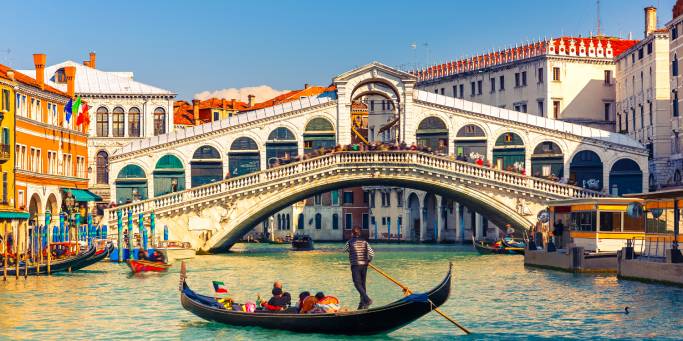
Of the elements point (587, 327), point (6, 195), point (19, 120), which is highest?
point (19, 120)

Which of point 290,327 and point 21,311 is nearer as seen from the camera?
point 290,327

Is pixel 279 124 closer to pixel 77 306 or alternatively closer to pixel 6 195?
pixel 6 195

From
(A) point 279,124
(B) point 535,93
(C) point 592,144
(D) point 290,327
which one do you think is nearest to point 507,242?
(C) point 592,144

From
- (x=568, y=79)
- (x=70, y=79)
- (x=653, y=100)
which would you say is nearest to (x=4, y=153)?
(x=70, y=79)

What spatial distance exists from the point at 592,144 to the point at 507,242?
491cm

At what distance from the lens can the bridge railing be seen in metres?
43.8

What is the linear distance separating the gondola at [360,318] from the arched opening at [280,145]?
26636 millimetres

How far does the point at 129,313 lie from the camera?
24359mm

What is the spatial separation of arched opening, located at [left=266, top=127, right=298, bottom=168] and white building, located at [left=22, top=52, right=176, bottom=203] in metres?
9.63

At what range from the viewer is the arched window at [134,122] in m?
55.6

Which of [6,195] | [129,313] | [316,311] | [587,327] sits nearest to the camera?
[316,311]

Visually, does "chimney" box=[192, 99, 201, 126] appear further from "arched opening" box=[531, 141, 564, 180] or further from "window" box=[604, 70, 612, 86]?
"arched opening" box=[531, 141, 564, 180]

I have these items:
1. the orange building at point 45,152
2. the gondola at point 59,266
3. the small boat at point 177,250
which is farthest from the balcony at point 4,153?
the small boat at point 177,250

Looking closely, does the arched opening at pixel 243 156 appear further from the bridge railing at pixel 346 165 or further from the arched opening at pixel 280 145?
the bridge railing at pixel 346 165
